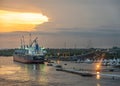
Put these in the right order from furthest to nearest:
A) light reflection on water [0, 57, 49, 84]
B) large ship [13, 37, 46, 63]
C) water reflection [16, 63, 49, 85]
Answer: large ship [13, 37, 46, 63] < light reflection on water [0, 57, 49, 84] < water reflection [16, 63, 49, 85]

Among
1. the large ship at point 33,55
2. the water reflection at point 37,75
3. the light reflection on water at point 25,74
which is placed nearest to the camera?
the water reflection at point 37,75

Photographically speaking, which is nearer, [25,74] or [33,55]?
[25,74]

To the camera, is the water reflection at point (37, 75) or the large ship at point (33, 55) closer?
the water reflection at point (37, 75)

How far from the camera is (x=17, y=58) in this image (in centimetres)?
12375

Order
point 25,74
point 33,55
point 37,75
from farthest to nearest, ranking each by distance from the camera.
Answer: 1. point 33,55
2. point 25,74
3. point 37,75

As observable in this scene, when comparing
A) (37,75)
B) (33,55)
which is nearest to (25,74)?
(37,75)

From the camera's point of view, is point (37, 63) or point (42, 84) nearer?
point (42, 84)

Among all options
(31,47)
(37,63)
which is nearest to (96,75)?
(37,63)

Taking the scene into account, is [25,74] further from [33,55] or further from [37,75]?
[33,55]

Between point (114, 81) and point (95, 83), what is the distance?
3.36 m

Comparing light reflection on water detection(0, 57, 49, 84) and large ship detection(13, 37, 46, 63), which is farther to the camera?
large ship detection(13, 37, 46, 63)

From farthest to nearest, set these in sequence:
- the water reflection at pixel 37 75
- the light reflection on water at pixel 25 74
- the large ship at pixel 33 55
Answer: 1. the large ship at pixel 33 55
2. the light reflection on water at pixel 25 74
3. the water reflection at pixel 37 75

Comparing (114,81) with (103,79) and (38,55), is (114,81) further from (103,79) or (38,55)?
(38,55)

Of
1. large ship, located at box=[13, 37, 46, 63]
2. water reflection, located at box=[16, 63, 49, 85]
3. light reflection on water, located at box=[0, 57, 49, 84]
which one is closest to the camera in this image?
water reflection, located at box=[16, 63, 49, 85]
